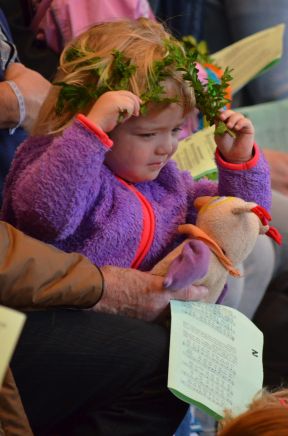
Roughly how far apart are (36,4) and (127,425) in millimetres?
1175

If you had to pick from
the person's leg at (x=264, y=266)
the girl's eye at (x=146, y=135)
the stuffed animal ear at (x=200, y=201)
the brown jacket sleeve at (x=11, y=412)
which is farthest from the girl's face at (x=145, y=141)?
the person's leg at (x=264, y=266)

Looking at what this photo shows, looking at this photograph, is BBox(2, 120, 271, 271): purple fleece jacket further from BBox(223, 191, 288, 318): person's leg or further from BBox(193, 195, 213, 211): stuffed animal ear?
BBox(223, 191, 288, 318): person's leg

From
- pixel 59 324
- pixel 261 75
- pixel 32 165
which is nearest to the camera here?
pixel 59 324

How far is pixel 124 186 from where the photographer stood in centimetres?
123

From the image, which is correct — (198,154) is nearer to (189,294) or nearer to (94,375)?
(189,294)

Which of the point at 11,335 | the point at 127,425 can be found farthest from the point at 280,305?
the point at 11,335

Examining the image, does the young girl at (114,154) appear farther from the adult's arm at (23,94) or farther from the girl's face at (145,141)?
the adult's arm at (23,94)

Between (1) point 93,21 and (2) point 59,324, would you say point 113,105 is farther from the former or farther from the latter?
(1) point 93,21

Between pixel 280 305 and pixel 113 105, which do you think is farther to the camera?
pixel 280 305

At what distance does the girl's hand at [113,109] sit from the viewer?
1.10 metres

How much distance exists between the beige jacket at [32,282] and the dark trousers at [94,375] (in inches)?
1.3

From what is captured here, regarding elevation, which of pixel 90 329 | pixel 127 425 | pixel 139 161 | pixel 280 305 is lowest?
pixel 280 305

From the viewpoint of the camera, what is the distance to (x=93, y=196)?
1.17 metres

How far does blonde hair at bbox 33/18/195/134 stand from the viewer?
3.83 ft
